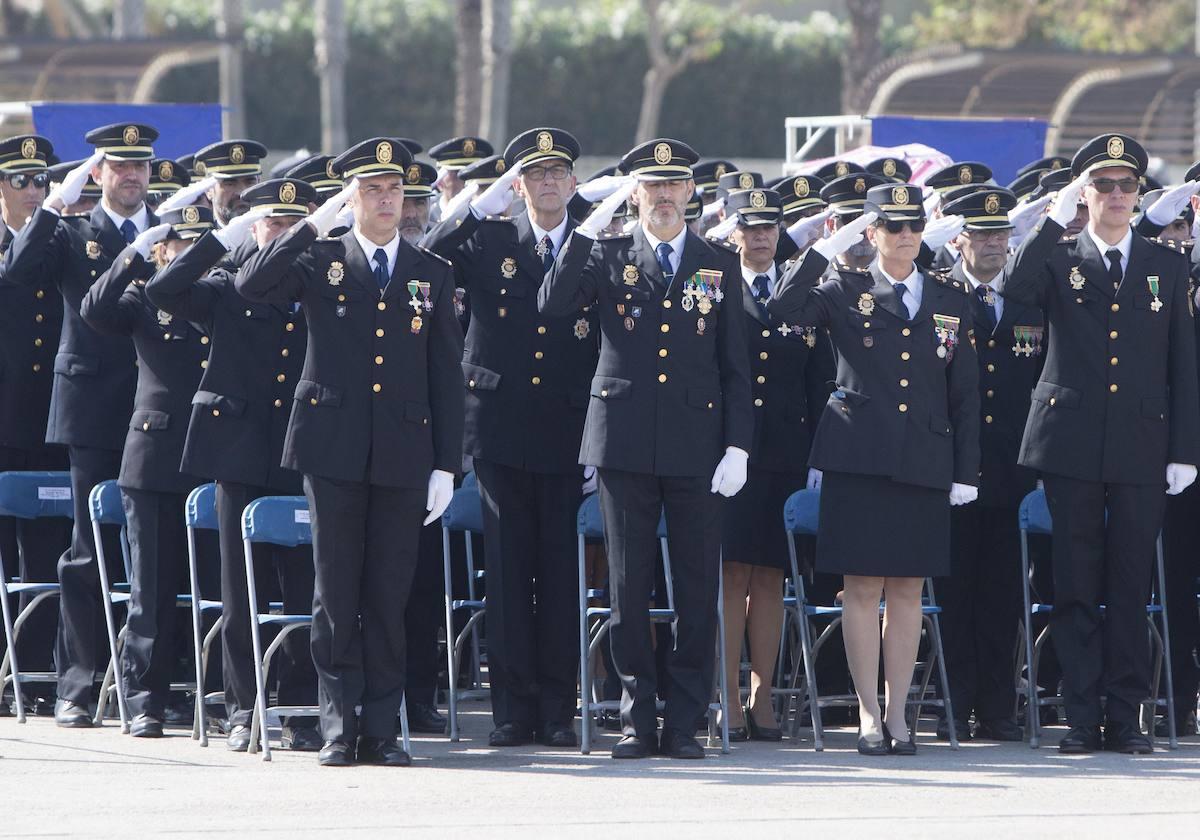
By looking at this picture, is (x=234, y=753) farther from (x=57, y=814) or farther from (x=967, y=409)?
(x=967, y=409)

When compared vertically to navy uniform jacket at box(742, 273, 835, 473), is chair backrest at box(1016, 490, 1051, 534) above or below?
below

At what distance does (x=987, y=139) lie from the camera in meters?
15.2

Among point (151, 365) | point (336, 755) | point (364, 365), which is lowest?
point (336, 755)

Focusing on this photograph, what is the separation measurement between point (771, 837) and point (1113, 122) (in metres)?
14.7

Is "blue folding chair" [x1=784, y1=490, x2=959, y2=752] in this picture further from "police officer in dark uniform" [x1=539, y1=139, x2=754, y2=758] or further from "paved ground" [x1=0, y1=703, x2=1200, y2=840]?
"police officer in dark uniform" [x1=539, y1=139, x2=754, y2=758]

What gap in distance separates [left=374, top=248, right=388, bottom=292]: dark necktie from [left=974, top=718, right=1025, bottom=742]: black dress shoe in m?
3.07

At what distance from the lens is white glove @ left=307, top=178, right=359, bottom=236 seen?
7965mm

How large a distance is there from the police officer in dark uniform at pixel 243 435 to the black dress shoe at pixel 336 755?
16.4 inches

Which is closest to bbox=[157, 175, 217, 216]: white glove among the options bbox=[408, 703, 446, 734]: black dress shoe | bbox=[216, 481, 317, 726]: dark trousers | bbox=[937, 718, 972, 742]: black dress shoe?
bbox=[216, 481, 317, 726]: dark trousers

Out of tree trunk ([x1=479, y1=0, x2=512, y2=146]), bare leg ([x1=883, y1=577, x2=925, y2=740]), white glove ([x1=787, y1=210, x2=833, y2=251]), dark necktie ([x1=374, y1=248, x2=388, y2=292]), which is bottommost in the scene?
bare leg ([x1=883, y1=577, x2=925, y2=740])

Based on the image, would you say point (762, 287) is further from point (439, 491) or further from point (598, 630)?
point (439, 491)

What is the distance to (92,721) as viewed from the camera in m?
9.08

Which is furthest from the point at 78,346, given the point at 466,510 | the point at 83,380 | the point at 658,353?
the point at 658,353

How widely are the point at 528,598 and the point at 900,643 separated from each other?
57.8 inches
